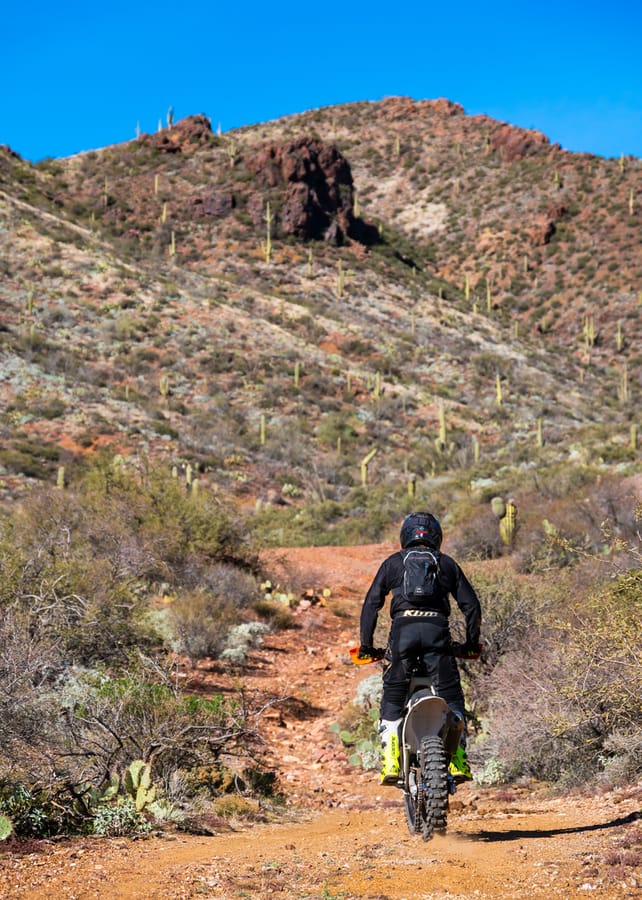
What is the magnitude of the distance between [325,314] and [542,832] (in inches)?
1649

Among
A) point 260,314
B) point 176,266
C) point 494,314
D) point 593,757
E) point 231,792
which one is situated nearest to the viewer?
point 593,757

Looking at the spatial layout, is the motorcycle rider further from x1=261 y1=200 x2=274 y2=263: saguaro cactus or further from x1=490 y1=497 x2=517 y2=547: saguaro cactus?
x1=261 y1=200 x2=274 y2=263: saguaro cactus

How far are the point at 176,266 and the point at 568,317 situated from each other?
2676 cm

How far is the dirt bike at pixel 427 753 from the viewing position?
15.3 feet

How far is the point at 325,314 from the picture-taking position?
151 ft

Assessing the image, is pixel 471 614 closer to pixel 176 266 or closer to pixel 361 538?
pixel 361 538

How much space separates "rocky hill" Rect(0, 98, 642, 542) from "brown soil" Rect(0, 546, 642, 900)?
13.9 meters

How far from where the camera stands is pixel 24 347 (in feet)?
106

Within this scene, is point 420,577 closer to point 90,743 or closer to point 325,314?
point 90,743

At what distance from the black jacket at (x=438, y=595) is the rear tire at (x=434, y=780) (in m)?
0.63

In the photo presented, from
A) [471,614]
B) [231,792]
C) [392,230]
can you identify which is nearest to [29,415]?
[231,792]

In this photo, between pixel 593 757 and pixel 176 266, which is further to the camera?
pixel 176 266

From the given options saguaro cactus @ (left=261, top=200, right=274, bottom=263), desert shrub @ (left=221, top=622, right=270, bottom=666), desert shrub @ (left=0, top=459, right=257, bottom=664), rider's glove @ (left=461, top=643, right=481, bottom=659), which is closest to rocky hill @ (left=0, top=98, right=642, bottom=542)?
saguaro cactus @ (left=261, top=200, right=274, bottom=263)

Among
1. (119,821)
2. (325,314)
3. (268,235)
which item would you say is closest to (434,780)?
(119,821)
